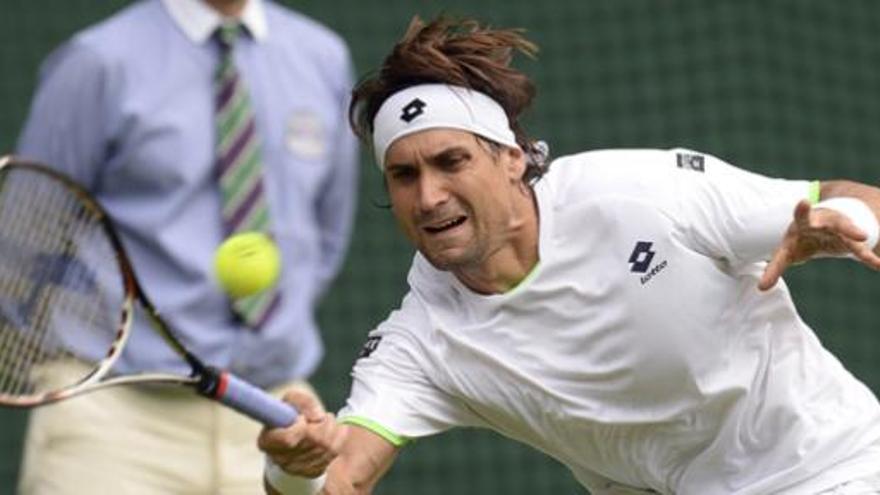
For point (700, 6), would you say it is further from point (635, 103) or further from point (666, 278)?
point (666, 278)

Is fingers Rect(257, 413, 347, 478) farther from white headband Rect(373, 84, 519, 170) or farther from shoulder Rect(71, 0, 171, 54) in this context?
shoulder Rect(71, 0, 171, 54)

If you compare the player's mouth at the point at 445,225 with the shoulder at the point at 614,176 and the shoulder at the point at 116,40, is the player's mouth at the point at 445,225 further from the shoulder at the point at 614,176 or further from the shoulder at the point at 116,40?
the shoulder at the point at 116,40

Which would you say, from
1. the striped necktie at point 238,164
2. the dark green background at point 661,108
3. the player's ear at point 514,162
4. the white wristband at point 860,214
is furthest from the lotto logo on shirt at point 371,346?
the dark green background at point 661,108

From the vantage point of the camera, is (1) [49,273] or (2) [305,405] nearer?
(2) [305,405]

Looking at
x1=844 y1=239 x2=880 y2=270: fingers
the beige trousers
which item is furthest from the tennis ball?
x1=844 y1=239 x2=880 y2=270: fingers

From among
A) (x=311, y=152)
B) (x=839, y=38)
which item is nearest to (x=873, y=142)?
(x=839, y=38)

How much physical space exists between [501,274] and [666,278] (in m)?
0.33

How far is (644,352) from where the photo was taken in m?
4.67

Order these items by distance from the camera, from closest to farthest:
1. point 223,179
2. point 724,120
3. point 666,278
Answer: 1. point 666,278
2. point 223,179
3. point 724,120

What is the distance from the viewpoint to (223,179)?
5.88m

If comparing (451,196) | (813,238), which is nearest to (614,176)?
(451,196)

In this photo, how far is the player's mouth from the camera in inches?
181

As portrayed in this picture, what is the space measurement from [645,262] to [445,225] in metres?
0.37

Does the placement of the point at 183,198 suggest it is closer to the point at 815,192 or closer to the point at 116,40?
the point at 116,40
